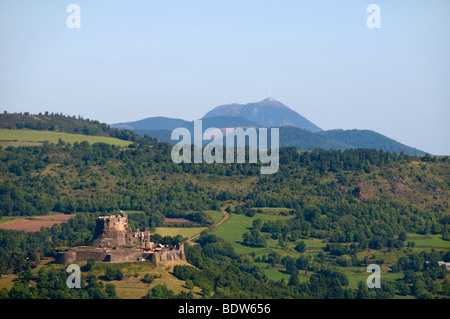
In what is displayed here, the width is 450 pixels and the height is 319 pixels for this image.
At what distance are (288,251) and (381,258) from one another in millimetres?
17038

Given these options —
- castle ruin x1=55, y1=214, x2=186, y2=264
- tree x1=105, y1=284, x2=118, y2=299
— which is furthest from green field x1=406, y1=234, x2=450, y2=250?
tree x1=105, y1=284, x2=118, y2=299

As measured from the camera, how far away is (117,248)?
133500 millimetres

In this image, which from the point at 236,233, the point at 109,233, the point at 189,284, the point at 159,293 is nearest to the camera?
the point at 159,293

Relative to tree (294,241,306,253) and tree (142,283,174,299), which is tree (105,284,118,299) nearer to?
tree (142,283,174,299)

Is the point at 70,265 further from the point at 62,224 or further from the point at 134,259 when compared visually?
the point at 62,224

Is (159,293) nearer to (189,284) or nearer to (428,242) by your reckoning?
(189,284)

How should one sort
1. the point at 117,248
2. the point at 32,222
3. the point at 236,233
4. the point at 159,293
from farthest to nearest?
1. the point at 236,233
2. the point at 32,222
3. the point at 117,248
4. the point at 159,293

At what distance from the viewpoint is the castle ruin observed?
132 metres

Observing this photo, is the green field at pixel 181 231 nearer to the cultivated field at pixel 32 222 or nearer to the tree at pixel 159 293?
the cultivated field at pixel 32 222

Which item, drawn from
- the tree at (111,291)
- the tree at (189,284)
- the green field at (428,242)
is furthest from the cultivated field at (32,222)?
the green field at (428,242)

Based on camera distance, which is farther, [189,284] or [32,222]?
[32,222]

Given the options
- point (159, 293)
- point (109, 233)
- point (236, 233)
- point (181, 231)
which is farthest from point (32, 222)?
point (159, 293)

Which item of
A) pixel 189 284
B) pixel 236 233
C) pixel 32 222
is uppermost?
pixel 32 222
